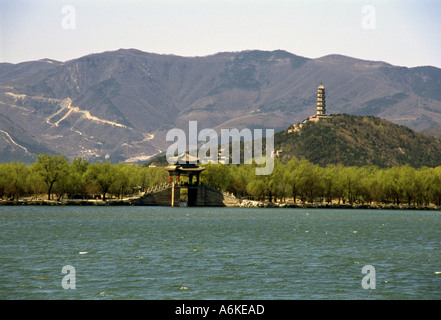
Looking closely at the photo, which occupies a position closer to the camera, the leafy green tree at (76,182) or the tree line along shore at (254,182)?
the tree line along shore at (254,182)

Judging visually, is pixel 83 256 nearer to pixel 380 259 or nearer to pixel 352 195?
pixel 380 259

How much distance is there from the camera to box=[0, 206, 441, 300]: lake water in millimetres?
41156

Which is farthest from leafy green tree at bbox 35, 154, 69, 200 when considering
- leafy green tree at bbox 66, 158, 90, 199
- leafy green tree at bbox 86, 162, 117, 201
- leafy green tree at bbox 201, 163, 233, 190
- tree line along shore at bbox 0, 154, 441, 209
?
leafy green tree at bbox 201, 163, 233, 190

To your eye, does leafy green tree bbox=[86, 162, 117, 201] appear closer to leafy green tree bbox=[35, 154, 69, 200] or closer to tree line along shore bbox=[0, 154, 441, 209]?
tree line along shore bbox=[0, 154, 441, 209]

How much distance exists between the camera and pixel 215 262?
177 ft

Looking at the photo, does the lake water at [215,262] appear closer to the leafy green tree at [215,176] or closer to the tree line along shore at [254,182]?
the tree line along shore at [254,182]

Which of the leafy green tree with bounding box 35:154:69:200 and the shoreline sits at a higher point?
the leafy green tree with bounding box 35:154:69:200

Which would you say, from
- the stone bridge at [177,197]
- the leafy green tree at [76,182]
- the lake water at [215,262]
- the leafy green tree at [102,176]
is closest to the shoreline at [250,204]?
the stone bridge at [177,197]

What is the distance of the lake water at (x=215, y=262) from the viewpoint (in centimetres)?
4116

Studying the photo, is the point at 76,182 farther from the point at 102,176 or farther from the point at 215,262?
the point at 215,262

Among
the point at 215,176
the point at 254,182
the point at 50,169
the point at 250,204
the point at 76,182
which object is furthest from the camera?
the point at 215,176

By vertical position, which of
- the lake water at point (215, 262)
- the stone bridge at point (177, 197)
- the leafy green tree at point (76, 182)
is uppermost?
the leafy green tree at point (76, 182)

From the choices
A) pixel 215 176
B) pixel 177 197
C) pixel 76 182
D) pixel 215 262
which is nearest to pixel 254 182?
pixel 215 176

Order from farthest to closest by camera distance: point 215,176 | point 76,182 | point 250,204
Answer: point 215,176 < point 250,204 < point 76,182
